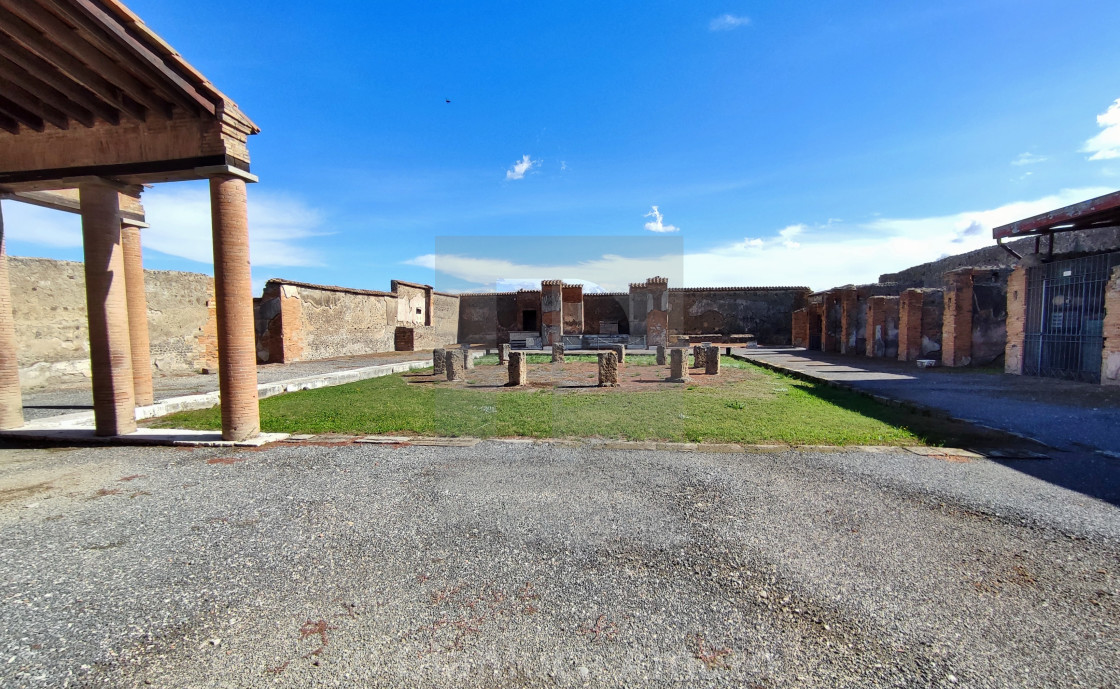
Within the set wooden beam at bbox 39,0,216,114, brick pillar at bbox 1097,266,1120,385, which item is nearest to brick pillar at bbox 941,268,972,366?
brick pillar at bbox 1097,266,1120,385

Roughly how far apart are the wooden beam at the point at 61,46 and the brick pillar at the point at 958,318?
17.1 meters

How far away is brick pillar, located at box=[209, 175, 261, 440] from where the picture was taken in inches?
204

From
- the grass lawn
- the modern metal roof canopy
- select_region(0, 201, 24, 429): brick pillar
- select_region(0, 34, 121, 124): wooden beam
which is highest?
select_region(0, 34, 121, 124): wooden beam

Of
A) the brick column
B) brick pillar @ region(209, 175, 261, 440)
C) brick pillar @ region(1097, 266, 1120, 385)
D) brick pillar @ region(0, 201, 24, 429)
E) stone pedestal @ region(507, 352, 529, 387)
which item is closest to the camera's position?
brick pillar @ region(209, 175, 261, 440)

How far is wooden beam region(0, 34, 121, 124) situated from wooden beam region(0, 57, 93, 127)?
32mm

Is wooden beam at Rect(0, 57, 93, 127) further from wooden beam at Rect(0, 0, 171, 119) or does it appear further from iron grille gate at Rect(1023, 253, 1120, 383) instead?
iron grille gate at Rect(1023, 253, 1120, 383)

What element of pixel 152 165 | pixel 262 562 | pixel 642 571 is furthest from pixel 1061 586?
pixel 152 165

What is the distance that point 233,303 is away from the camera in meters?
5.23

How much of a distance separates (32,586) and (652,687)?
3.26 m

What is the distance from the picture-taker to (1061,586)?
2.42m

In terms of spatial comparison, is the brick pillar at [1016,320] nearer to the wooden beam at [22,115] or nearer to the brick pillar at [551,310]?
the brick pillar at [551,310]

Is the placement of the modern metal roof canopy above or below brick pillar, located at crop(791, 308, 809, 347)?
above

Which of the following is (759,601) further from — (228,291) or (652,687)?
(228,291)

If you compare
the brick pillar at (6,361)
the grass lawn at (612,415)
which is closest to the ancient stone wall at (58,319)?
the brick pillar at (6,361)
